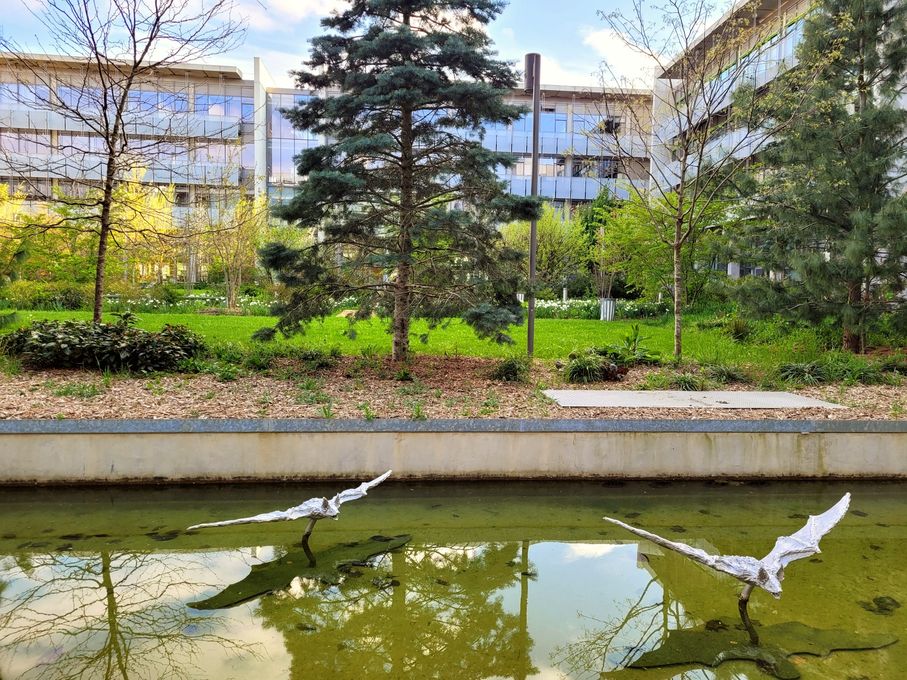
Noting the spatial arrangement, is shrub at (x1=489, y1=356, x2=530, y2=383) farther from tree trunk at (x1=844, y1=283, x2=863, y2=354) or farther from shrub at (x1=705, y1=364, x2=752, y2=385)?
tree trunk at (x1=844, y1=283, x2=863, y2=354)

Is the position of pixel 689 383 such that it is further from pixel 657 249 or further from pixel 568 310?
pixel 568 310

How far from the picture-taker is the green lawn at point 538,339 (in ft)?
39.7

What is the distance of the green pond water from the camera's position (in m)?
3.76

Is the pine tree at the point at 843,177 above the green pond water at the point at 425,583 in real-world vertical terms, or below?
above

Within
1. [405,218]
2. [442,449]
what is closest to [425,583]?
[442,449]

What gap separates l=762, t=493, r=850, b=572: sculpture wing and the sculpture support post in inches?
8.0

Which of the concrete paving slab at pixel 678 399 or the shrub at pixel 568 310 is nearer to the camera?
the concrete paving slab at pixel 678 399

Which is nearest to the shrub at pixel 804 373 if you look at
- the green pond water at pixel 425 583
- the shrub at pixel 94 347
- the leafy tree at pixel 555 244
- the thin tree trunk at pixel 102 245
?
the green pond water at pixel 425 583

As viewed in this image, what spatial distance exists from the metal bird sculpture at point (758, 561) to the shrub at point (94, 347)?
731 cm

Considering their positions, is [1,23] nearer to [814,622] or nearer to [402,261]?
[402,261]

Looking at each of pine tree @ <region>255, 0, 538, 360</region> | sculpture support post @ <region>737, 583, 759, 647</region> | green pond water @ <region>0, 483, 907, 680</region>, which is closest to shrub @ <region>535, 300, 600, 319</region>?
pine tree @ <region>255, 0, 538, 360</region>

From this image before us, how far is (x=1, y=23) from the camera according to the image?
9477 mm

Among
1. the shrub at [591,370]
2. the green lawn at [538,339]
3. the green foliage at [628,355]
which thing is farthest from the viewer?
the green lawn at [538,339]

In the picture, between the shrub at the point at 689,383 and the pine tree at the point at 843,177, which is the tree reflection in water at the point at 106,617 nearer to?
the shrub at the point at 689,383
